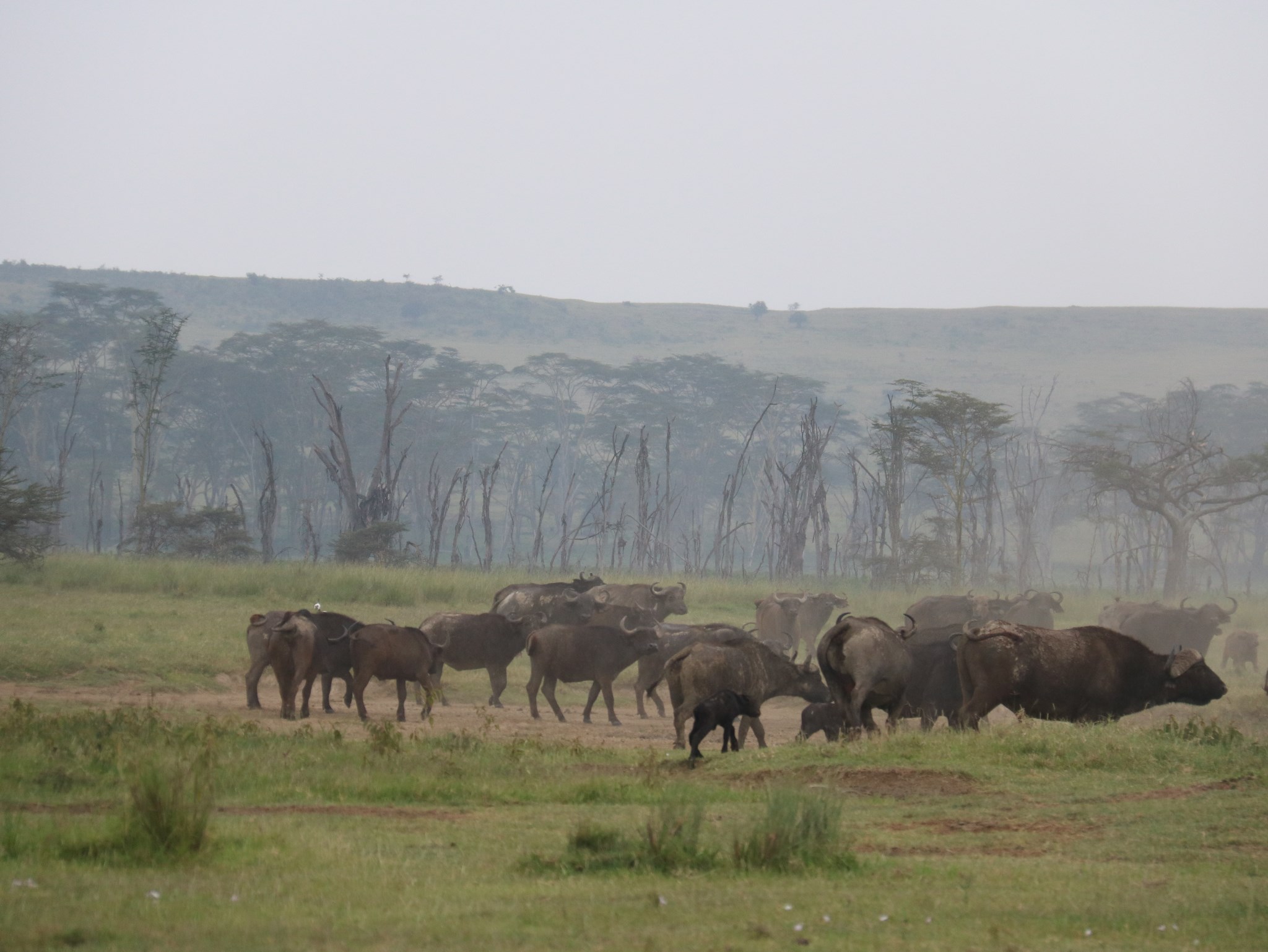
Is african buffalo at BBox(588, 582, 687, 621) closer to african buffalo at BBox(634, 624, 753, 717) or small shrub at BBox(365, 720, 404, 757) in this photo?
african buffalo at BBox(634, 624, 753, 717)

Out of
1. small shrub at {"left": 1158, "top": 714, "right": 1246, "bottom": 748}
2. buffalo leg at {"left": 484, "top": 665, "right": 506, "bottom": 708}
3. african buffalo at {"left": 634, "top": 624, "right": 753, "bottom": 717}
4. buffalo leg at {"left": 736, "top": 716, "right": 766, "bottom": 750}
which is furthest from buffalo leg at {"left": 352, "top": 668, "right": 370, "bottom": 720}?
small shrub at {"left": 1158, "top": 714, "right": 1246, "bottom": 748}

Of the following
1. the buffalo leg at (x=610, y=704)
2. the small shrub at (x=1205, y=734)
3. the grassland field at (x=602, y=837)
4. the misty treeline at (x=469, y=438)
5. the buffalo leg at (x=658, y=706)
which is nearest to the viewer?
the grassland field at (x=602, y=837)

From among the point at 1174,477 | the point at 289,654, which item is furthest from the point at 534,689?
the point at 1174,477

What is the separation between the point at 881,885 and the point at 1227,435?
2524 inches

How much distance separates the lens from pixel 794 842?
6500 millimetres

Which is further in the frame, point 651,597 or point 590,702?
point 651,597

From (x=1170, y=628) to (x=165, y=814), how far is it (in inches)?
775

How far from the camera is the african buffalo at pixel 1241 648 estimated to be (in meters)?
22.6

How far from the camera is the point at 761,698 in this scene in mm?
12609

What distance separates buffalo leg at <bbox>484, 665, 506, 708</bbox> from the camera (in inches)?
639

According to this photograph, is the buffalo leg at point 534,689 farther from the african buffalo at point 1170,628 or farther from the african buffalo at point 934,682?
the african buffalo at point 1170,628

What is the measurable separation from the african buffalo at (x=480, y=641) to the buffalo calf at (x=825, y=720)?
16.1 feet

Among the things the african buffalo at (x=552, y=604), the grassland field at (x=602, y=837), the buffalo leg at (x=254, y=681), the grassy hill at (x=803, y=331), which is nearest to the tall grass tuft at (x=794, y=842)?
the grassland field at (x=602, y=837)

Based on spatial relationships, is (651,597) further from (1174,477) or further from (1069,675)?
(1174,477)
